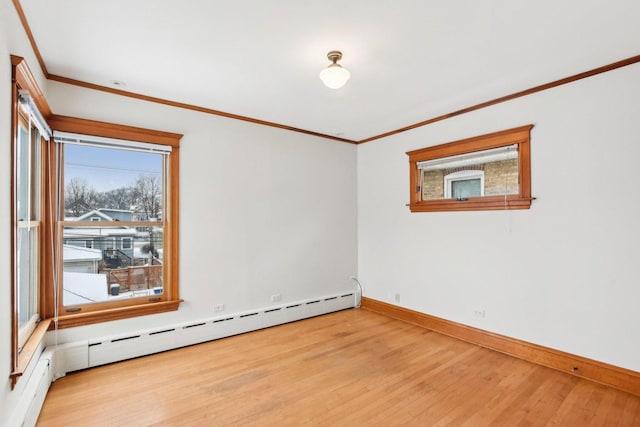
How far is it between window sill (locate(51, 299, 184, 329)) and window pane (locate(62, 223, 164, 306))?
5.8 inches

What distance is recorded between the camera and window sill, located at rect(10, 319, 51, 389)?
6.11 ft

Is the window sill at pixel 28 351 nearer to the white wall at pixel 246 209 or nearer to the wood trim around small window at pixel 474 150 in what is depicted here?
the white wall at pixel 246 209

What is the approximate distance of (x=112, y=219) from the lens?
10.6 feet

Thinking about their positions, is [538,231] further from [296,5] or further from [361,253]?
[296,5]

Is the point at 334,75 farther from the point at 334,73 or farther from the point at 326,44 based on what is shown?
the point at 326,44

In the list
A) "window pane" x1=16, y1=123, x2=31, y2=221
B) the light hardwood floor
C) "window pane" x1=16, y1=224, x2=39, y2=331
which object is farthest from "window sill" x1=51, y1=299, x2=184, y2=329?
"window pane" x1=16, y1=123, x2=31, y2=221

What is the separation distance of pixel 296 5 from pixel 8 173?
206 cm

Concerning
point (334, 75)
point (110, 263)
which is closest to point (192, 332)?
point (110, 263)

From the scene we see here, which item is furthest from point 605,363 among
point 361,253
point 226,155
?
point 226,155

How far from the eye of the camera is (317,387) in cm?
269

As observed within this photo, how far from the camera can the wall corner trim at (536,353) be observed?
8.69 ft

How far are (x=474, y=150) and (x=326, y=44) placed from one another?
231cm

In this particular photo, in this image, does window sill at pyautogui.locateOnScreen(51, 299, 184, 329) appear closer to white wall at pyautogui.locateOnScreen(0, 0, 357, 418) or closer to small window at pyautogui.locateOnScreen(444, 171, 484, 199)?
white wall at pyautogui.locateOnScreen(0, 0, 357, 418)

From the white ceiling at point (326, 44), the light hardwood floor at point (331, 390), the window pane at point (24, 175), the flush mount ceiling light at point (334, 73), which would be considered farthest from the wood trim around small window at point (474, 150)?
the window pane at point (24, 175)
